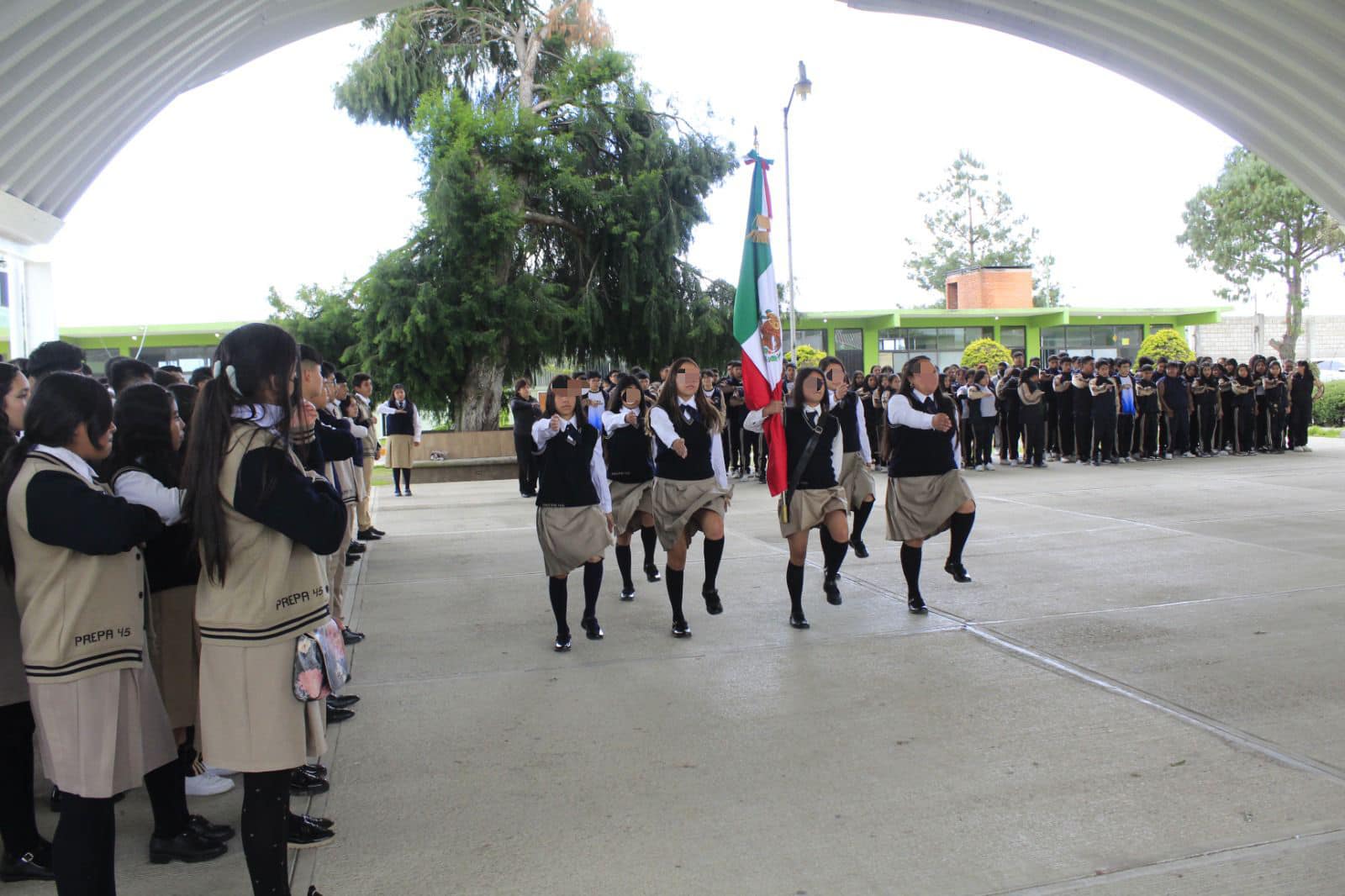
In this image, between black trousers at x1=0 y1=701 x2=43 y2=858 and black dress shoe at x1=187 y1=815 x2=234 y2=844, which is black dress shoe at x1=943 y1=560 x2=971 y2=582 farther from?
black trousers at x1=0 y1=701 x2=43 y2=858

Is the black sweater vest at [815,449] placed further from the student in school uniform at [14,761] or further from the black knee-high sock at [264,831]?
the student in school uniform at [14,761]

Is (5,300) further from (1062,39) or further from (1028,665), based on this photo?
(1062,39)

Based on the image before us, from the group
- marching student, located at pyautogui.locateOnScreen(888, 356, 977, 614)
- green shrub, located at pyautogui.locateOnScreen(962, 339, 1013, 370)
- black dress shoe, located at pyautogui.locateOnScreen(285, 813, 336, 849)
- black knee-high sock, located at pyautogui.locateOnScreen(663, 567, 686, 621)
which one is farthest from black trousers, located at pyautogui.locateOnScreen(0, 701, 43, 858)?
green shrub, located at pyautogui.locateOnScreen(962, 339, 1013, 370)

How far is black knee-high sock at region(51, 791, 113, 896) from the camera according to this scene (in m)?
2.88

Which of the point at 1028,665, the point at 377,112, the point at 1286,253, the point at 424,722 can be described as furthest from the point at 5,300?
the point at 1286,253

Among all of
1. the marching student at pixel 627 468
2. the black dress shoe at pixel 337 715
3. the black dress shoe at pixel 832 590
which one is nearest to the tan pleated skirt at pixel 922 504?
the black dress shoe at pixel 832 590

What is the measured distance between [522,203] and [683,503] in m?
17.9

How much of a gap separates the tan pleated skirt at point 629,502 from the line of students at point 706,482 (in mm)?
311

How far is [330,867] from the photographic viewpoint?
137 inches

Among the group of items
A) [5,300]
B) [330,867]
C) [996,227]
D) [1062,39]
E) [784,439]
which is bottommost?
[330,867]

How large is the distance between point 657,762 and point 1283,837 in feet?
7.49

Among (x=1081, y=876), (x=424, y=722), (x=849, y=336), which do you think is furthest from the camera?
(x=849, y=336)

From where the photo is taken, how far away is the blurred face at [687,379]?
675 centimetres

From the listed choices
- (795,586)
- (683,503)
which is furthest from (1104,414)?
(683,503)
